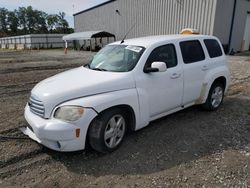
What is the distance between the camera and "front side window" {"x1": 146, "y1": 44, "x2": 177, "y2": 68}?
12.5ft

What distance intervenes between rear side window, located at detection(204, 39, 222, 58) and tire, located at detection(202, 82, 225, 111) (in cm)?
69

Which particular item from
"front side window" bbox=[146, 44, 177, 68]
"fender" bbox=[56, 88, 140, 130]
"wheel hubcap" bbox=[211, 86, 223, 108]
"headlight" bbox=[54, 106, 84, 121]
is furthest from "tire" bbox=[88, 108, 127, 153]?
"wheel hubcap" bbox=[211, 86, 223, 108]

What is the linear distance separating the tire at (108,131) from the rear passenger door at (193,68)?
5.24ft

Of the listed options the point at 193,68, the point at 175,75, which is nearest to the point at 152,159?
the point at 175,75

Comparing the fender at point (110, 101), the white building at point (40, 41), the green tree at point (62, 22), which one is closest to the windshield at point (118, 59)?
the fender at point (110, 101)

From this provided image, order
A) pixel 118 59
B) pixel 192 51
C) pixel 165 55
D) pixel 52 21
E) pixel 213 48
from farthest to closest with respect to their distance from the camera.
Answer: pixel 52 21 < pixel 213 48 < pixel 192 51 < pixel 165 55 < pixel 118 59

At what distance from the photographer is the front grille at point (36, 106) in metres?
3.07

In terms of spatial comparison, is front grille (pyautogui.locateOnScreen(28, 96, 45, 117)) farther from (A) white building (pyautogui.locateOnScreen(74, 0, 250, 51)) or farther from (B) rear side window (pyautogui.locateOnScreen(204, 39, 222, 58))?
(A) white building (pyautogui.locateOnScreen(74, 0, 250, 51))

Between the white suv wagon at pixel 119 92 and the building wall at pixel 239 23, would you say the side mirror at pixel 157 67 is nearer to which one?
the white suv wagon at pixel 119 92

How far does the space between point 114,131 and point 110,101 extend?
54 cm

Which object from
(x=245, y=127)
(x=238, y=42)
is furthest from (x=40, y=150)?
(x=238, y=42)

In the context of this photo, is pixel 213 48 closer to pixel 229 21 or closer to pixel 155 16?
pixel 229 21

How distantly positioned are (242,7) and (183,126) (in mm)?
18641

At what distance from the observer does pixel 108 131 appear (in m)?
3.28
